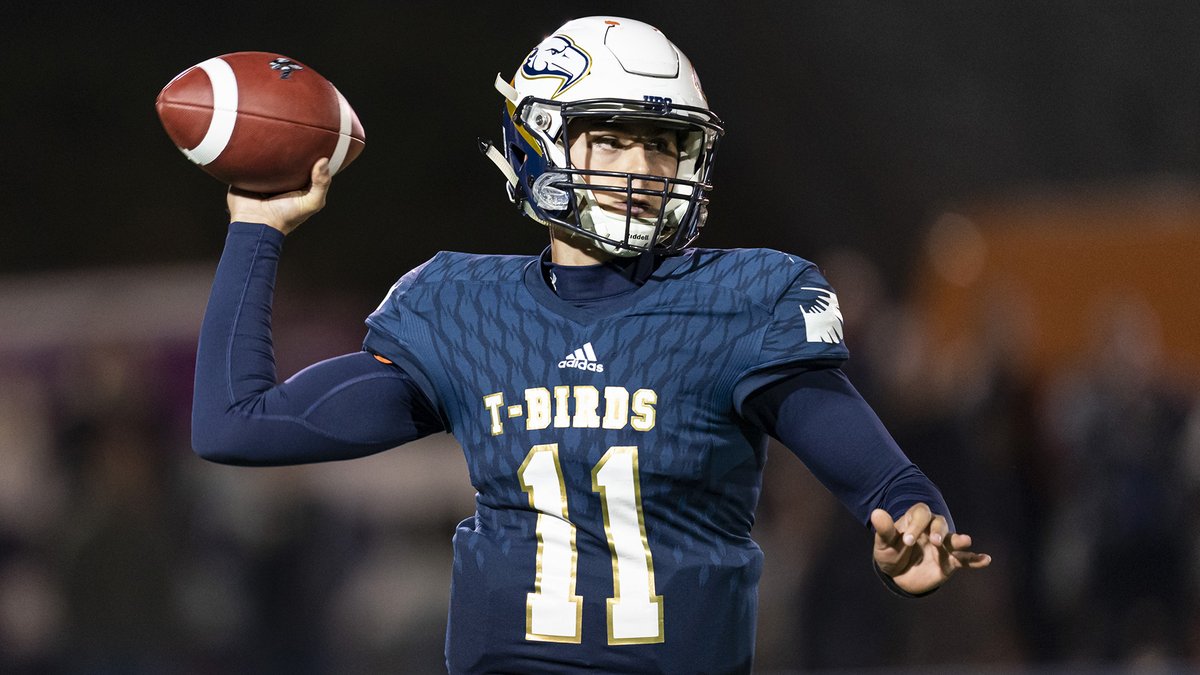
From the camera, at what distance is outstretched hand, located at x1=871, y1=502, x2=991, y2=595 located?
160 cm

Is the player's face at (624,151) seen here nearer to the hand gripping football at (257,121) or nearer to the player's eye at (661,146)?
the player's eye at (661,146)

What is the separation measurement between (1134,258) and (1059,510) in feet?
4.69

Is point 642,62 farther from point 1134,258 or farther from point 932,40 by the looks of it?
point 932,40

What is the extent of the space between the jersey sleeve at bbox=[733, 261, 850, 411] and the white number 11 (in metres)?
0.18

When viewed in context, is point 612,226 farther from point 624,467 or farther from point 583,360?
point 624,467

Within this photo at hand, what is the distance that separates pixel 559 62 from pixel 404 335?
1.37ft

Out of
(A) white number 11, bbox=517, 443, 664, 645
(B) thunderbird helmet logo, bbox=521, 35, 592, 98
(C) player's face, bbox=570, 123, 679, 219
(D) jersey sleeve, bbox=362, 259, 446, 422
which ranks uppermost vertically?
(B) thunderbird helmet logo, bbox=521, 35, 592, 98

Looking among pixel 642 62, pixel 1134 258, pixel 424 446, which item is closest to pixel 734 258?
pixel 642 62

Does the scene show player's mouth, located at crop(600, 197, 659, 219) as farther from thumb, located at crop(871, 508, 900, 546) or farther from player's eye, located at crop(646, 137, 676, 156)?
thumb, located at crop(871, 508, 900, 546)

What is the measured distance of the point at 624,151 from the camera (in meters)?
2.00

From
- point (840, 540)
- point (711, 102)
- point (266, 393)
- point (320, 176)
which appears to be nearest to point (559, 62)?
point (320, 176)

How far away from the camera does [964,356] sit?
18.7 ft

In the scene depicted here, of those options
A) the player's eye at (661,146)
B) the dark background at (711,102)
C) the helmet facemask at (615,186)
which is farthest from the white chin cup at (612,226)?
the dark background at (711,102)

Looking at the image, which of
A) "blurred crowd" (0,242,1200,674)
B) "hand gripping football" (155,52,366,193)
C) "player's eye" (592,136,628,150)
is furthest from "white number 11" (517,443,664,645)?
"blurred crowd" (0,242,1200,674)
